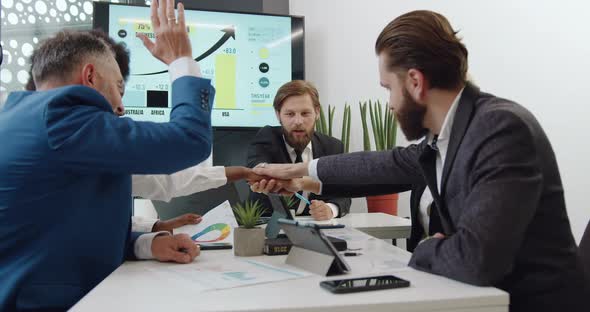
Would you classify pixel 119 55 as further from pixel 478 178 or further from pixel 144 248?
pixel 478 178

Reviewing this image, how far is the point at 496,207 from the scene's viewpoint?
45.7 inches

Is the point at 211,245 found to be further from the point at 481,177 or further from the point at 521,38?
the point at 521,38

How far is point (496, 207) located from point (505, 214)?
24 mm

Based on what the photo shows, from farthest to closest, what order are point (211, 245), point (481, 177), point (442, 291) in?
1. point (211, 245)
2. point (481, 177)
3. point (442, 291)

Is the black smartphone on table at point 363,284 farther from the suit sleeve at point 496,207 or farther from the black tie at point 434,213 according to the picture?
the black tie at point 434,213

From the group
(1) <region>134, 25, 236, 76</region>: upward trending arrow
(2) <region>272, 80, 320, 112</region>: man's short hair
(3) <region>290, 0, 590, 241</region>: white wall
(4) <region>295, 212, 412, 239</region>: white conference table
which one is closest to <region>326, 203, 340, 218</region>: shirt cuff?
(4) <region>295, 212, 412, 239</region>: white conference table

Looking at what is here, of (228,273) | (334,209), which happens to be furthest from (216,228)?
(334,209)

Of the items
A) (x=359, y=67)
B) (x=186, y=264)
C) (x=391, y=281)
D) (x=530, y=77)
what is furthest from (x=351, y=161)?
(x=359, y=67)

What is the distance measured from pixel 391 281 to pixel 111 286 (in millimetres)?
618

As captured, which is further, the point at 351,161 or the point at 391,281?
the point at 351,161

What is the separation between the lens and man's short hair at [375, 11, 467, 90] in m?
1.48

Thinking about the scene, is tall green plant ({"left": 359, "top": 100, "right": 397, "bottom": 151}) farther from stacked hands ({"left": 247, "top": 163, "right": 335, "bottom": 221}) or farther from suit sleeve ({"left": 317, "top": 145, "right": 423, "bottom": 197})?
suit sleeve ({"left": 317, "top": 145, "right": 423, "bottom": 197})

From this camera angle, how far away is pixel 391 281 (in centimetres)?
114

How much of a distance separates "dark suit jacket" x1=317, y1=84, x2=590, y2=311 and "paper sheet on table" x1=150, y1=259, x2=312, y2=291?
349 millimetres
